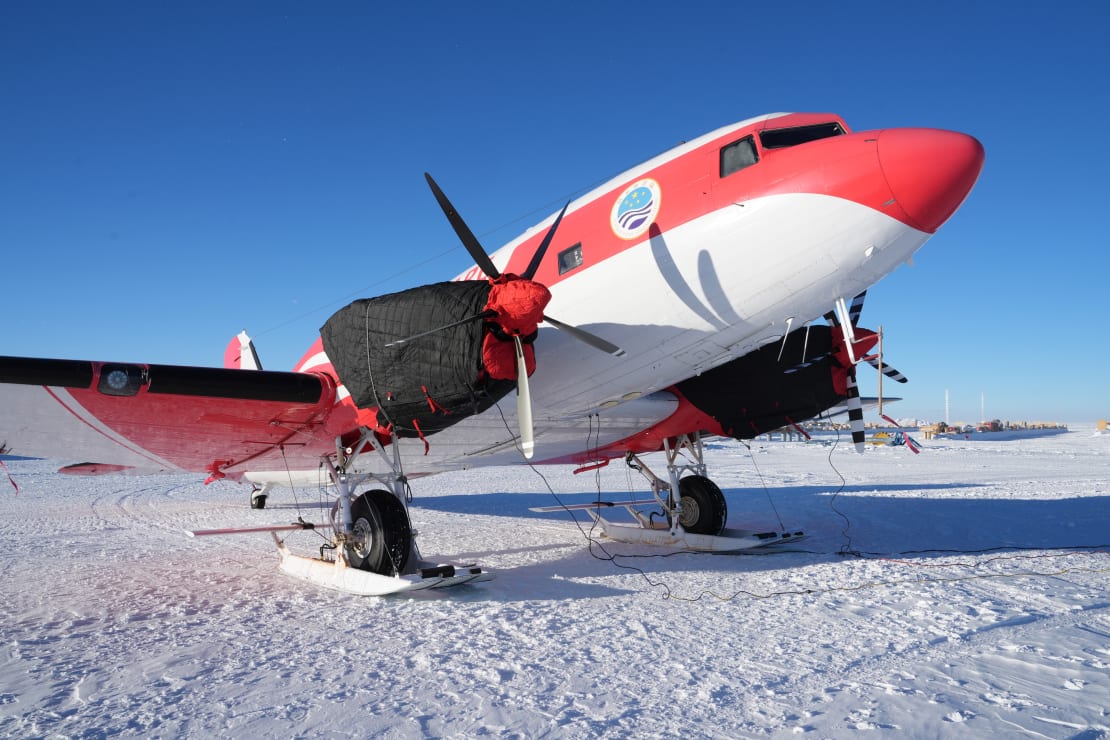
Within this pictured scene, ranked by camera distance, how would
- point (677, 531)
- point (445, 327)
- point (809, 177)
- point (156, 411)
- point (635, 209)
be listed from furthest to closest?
point (677, 531) < point (156, 411) < point (635, 209) < point (445, 327) < point (809, 177)

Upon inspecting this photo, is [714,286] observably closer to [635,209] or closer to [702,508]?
[635,209]

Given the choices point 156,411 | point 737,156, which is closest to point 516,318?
point 737,156

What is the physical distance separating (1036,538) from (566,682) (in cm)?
1073

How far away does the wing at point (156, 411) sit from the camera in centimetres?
760

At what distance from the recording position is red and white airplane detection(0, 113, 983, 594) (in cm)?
632

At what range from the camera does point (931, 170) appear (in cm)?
593

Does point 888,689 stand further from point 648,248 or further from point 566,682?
point 648,248

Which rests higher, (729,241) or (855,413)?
(729,241)

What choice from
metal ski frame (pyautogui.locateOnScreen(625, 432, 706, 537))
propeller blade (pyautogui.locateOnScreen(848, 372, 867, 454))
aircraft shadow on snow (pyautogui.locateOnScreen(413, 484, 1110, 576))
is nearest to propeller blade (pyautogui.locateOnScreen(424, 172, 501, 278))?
aircraft shadow on snow (pyautogui.locateOnScreen(413, 484, 1110, 576))

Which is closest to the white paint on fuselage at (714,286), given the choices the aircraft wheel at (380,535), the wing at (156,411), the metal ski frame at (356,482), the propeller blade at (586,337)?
the propeller blade at (586,337)

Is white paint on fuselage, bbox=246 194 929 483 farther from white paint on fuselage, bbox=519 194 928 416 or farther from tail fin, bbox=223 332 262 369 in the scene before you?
tail fin, bbox=223 332 262 369

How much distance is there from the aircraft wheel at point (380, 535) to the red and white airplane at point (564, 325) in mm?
24

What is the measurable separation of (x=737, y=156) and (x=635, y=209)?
1.20 meters

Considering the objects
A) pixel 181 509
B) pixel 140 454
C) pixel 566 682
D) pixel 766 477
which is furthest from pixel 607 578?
pixel 766 477
